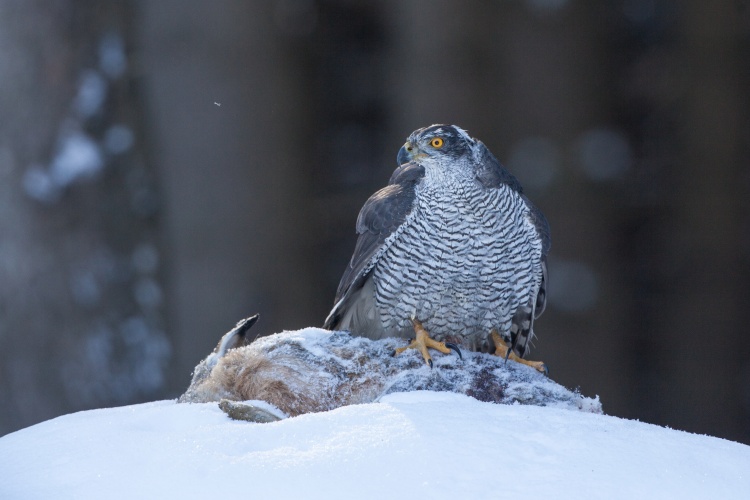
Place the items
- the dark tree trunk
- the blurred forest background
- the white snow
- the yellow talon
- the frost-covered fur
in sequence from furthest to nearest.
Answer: the dark tree trunk
the blurred forest background
the yellow talon
the frost-covered fur
the white snow

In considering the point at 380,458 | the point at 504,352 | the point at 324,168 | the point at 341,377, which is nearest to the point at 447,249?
the point at 504,352

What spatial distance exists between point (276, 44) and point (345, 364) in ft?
7.90

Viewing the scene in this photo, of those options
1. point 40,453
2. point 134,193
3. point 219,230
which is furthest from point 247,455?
point 134,193

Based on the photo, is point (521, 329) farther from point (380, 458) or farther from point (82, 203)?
point (82, 203)

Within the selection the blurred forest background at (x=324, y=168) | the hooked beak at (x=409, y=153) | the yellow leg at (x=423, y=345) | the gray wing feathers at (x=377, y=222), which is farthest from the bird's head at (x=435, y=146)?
the blurred forest background at (x=324, y=168)

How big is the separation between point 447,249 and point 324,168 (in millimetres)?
1682

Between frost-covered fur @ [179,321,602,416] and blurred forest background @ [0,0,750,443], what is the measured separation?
1.65 metres

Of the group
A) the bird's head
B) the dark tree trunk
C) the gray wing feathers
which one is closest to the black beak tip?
the bird's head

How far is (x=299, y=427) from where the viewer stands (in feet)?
5.64

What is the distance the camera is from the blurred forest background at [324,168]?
3996mm

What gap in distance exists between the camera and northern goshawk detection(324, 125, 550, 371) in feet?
8.89

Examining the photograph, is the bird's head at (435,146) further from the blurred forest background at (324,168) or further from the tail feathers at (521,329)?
the blurred forest background at (324,168)

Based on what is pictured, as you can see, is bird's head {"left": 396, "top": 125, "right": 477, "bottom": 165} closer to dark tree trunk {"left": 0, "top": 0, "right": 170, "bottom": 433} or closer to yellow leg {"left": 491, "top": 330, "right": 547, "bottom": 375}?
yellow leg {"left": 491, "top": 330, "right": 547, "bottom": 375}

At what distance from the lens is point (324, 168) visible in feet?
13.9
